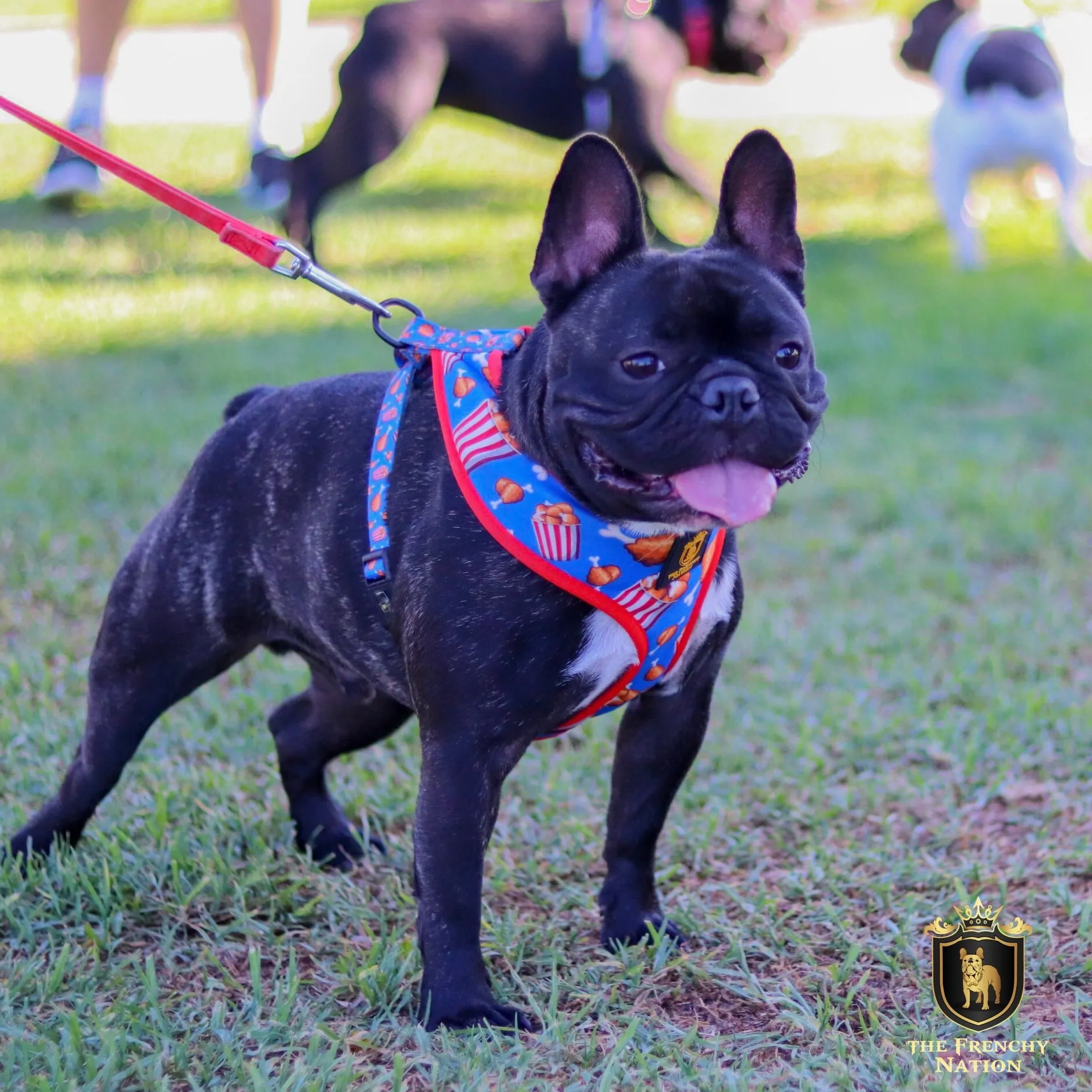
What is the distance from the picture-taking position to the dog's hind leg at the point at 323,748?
3.41 meters

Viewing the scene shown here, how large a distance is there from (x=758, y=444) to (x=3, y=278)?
7109mm

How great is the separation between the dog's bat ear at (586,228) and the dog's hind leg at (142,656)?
37.4 inches

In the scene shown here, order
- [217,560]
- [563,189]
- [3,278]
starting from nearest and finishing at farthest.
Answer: [563,189], [217,560], [3,278]

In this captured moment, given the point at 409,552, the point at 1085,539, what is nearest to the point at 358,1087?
the point at 409,552

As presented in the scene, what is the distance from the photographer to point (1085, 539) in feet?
17.7

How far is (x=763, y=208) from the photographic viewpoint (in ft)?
8.87

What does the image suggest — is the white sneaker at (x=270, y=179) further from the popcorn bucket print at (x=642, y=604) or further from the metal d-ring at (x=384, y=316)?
the popcorn bucket print at (x=642, y=604)

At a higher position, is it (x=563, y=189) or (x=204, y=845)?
(x=563, y=189)

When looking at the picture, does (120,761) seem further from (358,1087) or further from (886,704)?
(886,704)

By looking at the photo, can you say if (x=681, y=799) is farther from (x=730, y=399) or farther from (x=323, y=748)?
(x=730, y=399)

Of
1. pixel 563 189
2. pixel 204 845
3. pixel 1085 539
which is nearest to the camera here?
pixel 563 189

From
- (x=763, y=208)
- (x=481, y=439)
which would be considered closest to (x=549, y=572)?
(x=481, y=439)

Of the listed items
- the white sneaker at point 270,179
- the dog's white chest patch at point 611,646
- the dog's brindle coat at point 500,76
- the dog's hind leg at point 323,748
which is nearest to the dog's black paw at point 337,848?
the dog's hind leg at point 323,748

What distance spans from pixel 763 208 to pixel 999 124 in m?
6.89
